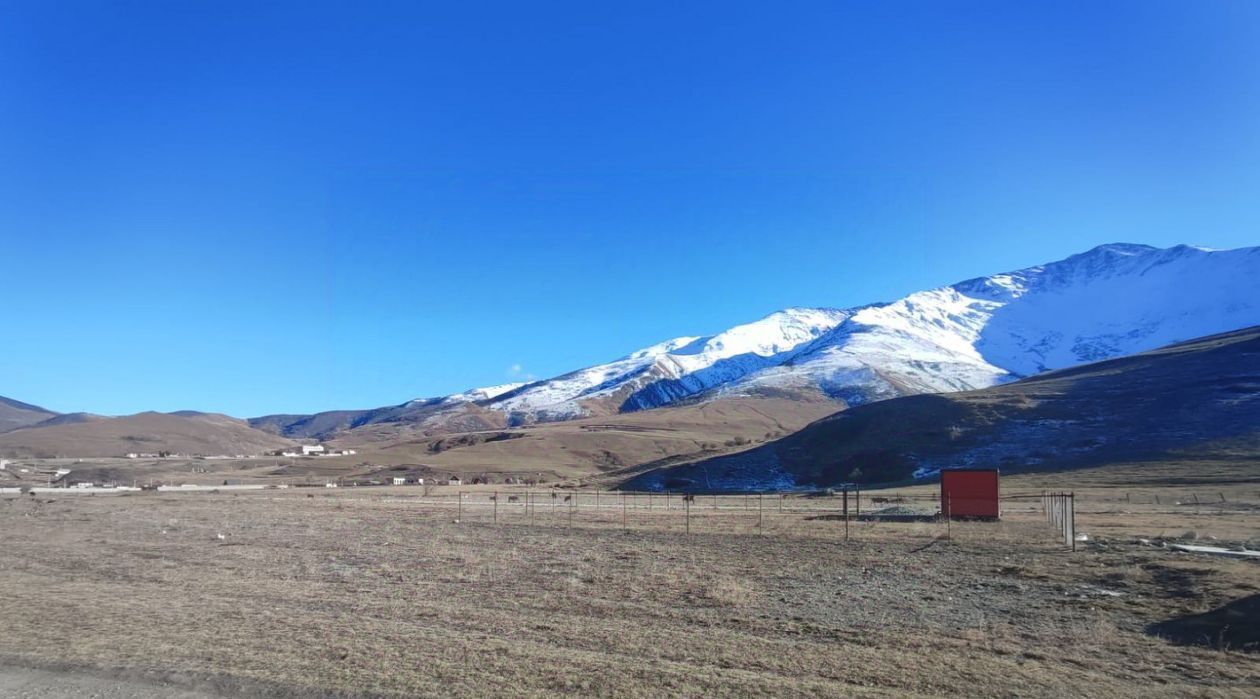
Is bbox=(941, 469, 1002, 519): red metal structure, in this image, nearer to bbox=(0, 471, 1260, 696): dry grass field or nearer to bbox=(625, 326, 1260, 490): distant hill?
bbox=(0, 471, 1260, 696): dry grass field

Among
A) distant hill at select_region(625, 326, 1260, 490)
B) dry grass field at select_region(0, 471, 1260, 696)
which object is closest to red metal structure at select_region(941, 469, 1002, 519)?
dry grass field at select_region(0, 471, 1260, 696)

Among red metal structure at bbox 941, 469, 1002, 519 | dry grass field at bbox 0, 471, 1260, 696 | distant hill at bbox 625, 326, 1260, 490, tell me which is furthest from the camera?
distant hill at bbox 625, 326, 1260, 490

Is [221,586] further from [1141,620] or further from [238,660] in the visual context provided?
[1141,620]

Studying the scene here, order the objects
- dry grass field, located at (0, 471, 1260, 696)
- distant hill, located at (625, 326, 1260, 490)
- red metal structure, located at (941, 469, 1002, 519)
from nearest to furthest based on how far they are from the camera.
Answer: dry grass field, located at (0, 471, 1260, 696) → red metal structure, located at (941, 469, 1002, 519) → distant hill, located at (625, 326, 1260, 490)

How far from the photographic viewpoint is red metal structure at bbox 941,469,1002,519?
43.4 m

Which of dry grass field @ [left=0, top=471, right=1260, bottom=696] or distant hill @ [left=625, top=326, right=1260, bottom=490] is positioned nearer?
dry grass field @ [left=0, top=471, right=1260, bottom=696]

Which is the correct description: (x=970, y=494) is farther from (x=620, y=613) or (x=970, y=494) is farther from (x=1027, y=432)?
(x=1027, y=432)

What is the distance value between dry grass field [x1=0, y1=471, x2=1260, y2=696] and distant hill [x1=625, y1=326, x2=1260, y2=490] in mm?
69462

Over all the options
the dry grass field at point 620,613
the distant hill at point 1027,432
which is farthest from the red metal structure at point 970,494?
the distant hill at point 1027,432

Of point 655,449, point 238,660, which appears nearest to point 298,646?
point 238,660

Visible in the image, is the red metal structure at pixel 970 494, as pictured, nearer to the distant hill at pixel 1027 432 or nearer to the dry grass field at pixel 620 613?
the dry grass field at pixel 620 613

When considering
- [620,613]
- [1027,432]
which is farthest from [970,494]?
[1027,432]

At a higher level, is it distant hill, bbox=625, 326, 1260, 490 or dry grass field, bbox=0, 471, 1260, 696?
distant hill, bbox=625, 326, 1260, 490

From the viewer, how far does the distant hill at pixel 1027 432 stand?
97938 mm
